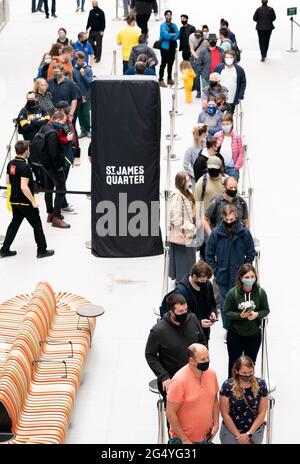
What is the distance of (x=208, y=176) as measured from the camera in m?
14.3

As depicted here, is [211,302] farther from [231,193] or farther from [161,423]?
[231,193]

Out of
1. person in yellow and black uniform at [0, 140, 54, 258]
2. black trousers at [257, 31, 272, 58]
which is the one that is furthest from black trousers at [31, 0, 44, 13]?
person in yellow and black uniform at [0, 140, 54, 258]

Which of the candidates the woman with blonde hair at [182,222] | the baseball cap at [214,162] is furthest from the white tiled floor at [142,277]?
the baseball cap at [214,162]

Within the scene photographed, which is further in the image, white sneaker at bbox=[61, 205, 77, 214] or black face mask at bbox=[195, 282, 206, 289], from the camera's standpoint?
white sneaker at bbox=[61, 205, 77, 214]

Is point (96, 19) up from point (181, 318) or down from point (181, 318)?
up

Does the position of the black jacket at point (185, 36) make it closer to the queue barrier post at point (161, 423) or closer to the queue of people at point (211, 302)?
the queue of people at point (211, 302)

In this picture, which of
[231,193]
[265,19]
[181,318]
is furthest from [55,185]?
[265,19]

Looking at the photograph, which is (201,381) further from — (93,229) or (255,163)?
(255,163)

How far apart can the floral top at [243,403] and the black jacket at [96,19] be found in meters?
19.1

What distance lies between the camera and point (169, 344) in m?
10.6

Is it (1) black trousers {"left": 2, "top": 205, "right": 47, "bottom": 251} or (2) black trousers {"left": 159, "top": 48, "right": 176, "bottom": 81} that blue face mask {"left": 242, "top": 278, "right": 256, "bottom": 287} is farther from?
(2) black trousers {"left": 159, "top": 48, "right": 176, "bottom": 81}

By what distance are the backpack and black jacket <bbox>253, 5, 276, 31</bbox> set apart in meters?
12.8

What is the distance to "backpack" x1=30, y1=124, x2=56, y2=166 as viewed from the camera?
648 inches

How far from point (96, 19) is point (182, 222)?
49.7 ft
